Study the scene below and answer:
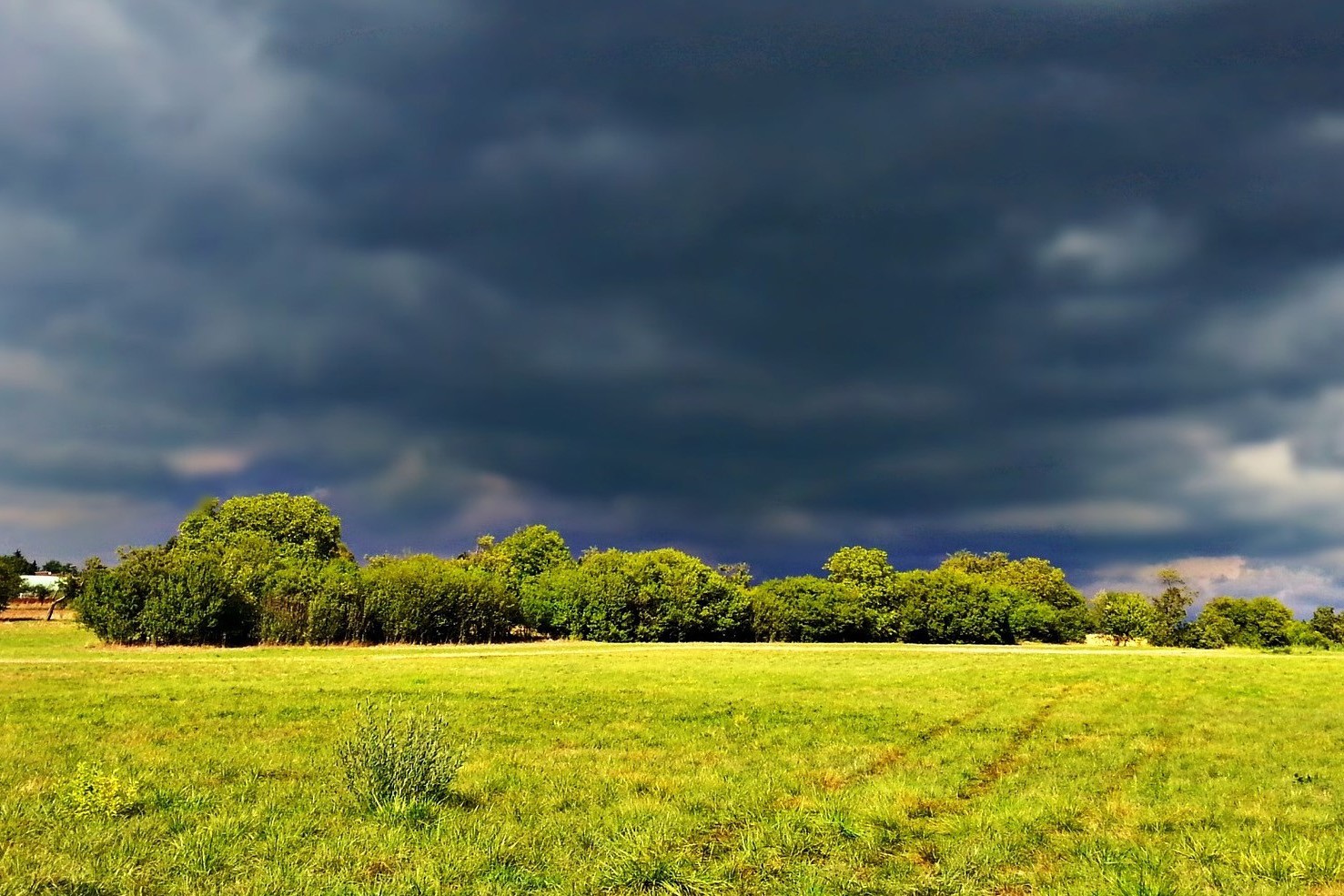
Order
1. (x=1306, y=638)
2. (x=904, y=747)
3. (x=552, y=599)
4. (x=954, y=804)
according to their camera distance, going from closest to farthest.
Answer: (x=954, y=804) → (x=904, y=747) → (x=552, y=599) → (x=1306, y=638)

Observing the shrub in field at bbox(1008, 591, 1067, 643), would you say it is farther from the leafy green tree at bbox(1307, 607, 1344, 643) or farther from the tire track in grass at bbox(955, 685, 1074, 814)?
the tire track in grass at bbox(955, 685, 1074, 814)

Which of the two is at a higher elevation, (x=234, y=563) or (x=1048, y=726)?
(x=234, y=563)

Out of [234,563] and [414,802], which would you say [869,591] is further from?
[414,802]

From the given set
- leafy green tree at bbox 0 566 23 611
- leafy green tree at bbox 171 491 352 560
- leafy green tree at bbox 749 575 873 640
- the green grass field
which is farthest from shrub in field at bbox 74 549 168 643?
leafy green tree at bbox 749 575 873 640

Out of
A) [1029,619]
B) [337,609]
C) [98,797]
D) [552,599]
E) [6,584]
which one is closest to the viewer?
[98,797]

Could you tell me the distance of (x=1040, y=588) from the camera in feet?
422

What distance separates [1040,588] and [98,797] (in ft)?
453

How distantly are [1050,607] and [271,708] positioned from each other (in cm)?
11198

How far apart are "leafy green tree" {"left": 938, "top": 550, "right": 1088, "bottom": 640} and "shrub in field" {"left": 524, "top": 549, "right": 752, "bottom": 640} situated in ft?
122

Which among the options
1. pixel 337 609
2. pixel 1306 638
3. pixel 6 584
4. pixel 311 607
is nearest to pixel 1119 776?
pixel 311 607

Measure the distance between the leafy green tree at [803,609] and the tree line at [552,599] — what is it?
17 cm

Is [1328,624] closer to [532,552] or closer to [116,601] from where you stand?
[532,552]

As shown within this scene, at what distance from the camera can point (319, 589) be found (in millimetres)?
67562

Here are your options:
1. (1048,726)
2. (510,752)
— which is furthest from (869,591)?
(510,752)
